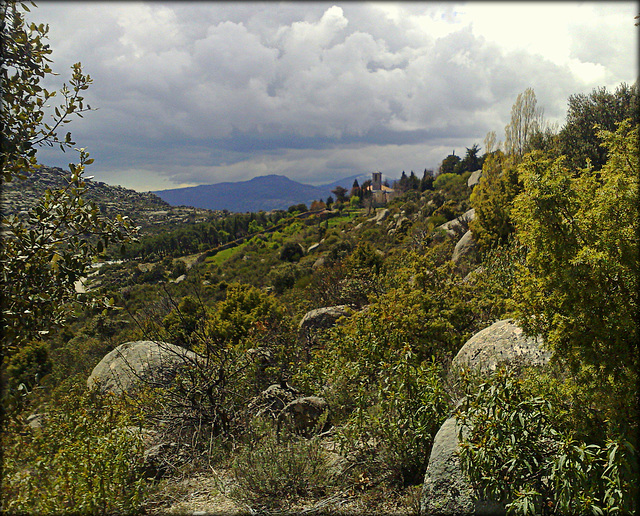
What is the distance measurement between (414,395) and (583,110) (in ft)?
55.0

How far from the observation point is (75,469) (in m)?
3.56

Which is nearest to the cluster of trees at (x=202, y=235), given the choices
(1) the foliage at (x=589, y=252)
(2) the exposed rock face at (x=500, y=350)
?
(2) the exposed rock face at (x=500, y=350)

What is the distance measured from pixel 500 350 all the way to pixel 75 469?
5198 millimetres

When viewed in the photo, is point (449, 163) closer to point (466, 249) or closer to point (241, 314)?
point (466, 249)

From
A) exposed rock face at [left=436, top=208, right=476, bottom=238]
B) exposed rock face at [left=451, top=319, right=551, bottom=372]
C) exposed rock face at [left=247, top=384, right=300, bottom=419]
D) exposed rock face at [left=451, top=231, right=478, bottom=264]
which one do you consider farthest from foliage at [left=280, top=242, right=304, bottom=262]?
exposed rock face at [left=451, top=319, right=551, bottom=372]

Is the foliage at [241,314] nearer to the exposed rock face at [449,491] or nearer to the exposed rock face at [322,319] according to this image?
the exposed rock face at [322,319]

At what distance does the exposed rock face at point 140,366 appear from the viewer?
19.0 feet

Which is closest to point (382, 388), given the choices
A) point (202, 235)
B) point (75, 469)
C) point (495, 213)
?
point (75, 469)

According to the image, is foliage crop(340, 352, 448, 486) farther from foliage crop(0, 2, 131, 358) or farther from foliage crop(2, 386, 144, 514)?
foliage crop(0, 2, 131, 358)

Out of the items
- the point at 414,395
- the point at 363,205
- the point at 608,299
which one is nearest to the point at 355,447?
the point at 414,395

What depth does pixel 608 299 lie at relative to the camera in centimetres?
307

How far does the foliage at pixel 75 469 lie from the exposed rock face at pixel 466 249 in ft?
43.5

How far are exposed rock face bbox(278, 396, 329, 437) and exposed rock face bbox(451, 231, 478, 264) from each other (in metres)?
10.7

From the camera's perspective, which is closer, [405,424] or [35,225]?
[35,225]
